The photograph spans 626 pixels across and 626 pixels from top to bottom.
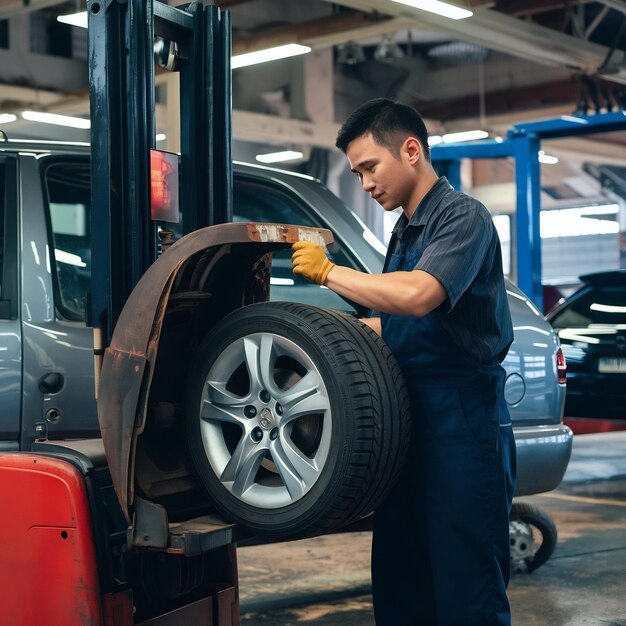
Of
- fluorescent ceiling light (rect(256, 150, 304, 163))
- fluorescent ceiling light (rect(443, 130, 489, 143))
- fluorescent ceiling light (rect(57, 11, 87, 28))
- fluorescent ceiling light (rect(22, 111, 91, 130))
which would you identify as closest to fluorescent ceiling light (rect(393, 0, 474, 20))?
fluorescent ceiling light (rect(57, 11, 87, 28))

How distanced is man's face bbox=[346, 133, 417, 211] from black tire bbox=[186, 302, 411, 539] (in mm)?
362

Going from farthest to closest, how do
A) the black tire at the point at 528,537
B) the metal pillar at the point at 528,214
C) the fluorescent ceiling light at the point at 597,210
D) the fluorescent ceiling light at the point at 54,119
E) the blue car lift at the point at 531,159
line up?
1. the fluorescent ceiling light at the point at 597,210
2. the fluorescent ceiling light at the point at 54,119
3. the metal pillar at the point at 528,214
4. the blue car lift at the point at 531,159
5. the black tire at the point at 528,537

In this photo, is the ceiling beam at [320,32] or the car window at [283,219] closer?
the car window at [283,219]

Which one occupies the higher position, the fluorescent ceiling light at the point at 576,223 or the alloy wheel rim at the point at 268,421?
the fluorescent ceiling light at the point at 576,223

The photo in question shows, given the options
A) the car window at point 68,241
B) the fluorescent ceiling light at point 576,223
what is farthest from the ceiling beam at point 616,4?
the fluorescent ceiling light at point 576,223

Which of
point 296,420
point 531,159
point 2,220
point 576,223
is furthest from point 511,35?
point 576,223

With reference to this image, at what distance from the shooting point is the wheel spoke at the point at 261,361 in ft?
7.84

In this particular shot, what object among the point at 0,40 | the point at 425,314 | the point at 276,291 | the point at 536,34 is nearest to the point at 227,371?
the point at 425,314

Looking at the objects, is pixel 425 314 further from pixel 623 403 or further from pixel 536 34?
pixel 536 34

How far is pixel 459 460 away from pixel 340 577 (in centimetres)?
234

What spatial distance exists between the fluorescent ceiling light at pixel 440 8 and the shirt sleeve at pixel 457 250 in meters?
6.76

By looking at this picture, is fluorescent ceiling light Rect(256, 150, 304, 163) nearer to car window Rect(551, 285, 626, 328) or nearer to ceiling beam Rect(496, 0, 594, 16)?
ceiling beam Rect(496, 0, 594, 16)

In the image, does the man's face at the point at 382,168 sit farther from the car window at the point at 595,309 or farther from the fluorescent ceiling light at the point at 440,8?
the fluorescent ceiling light at the point at 440,8

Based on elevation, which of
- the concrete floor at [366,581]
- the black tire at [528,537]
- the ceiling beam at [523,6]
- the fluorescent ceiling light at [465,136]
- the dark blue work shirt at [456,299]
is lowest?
the concrete floor at [366,581]
